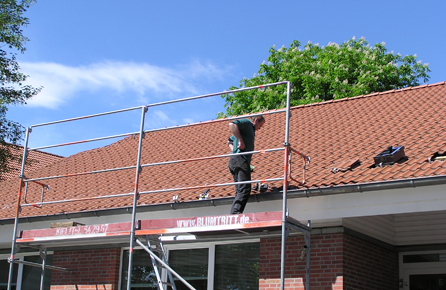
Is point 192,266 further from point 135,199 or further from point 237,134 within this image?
point 237,134

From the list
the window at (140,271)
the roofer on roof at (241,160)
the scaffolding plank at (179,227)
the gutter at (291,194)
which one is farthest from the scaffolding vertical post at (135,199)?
the window at (140,271)

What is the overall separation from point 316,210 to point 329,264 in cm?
98

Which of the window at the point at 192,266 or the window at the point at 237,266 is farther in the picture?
the window at the point at 192,266

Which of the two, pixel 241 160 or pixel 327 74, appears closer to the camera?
pixel 241 160

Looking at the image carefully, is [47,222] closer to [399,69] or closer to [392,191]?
[392,191]

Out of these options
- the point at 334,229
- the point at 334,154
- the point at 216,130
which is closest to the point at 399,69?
the point at 216,130

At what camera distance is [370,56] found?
84.7 feet

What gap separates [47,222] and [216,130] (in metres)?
5.85

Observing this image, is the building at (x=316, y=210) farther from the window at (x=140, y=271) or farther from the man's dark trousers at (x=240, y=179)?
the man's dark trousers at (x=240, y=179)

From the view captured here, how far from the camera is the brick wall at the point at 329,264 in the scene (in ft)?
27.4

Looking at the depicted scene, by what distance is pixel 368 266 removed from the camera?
29.4 feet

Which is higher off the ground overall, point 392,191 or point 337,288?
point 392,191

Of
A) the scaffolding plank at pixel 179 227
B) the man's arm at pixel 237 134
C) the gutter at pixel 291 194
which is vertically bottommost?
the scaffolding plank at pixel 179 227

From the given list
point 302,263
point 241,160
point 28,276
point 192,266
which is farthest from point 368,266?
point 28,276
